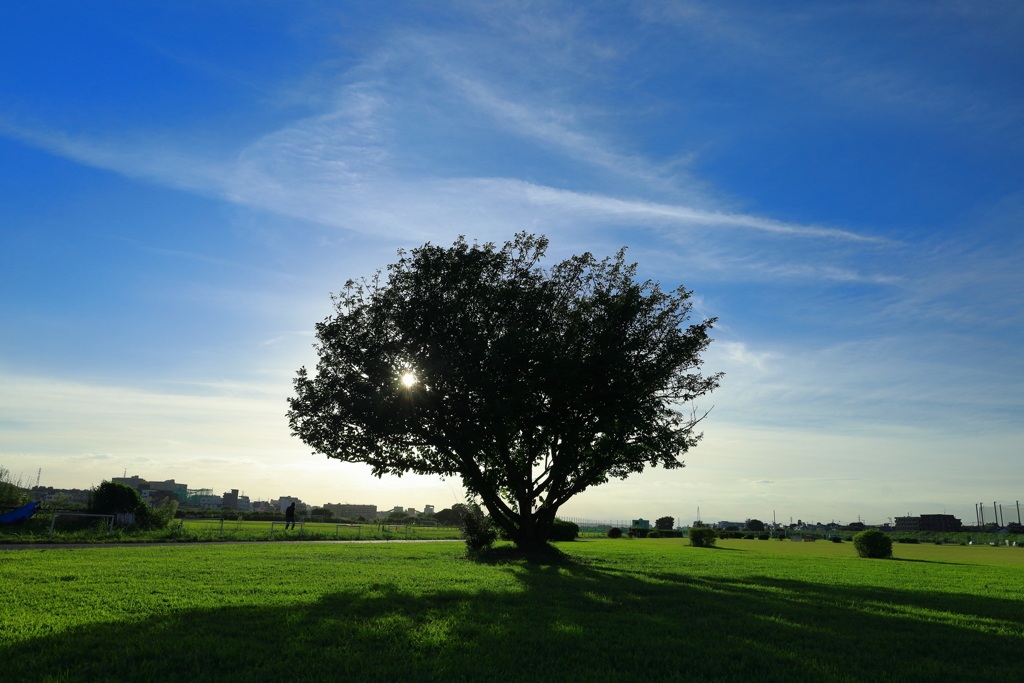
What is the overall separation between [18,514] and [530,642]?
28636 millimetres

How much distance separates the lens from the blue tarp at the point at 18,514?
1024 inches

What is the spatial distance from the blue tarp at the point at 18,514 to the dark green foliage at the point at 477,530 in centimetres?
1932

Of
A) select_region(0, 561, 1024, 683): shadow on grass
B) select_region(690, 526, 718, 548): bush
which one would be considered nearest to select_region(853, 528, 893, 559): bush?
select_region(690, 526, 718, 548): bush

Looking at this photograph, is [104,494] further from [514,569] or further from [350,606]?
[350,606]

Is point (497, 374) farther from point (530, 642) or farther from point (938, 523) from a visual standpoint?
point (938, 523)

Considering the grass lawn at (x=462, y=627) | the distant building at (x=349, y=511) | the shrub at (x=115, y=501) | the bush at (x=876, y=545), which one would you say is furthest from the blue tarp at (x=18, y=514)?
the distant building at (x=349, y=511)

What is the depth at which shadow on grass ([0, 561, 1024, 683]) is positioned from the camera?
684 centimetres

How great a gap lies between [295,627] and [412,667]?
2711mm

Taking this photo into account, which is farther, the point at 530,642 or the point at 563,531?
the point at 563,531

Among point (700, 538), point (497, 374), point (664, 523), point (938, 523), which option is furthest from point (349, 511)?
point (938, 523)

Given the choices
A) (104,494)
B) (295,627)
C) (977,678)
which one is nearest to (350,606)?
(295,627)

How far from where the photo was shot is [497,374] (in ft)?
65.7

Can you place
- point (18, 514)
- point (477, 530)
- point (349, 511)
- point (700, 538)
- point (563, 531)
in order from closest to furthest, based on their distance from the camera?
point (18, 514), point (477, 530), point (700, 538), point (563, 531), point (349, 511)

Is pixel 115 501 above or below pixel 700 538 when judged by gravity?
above
